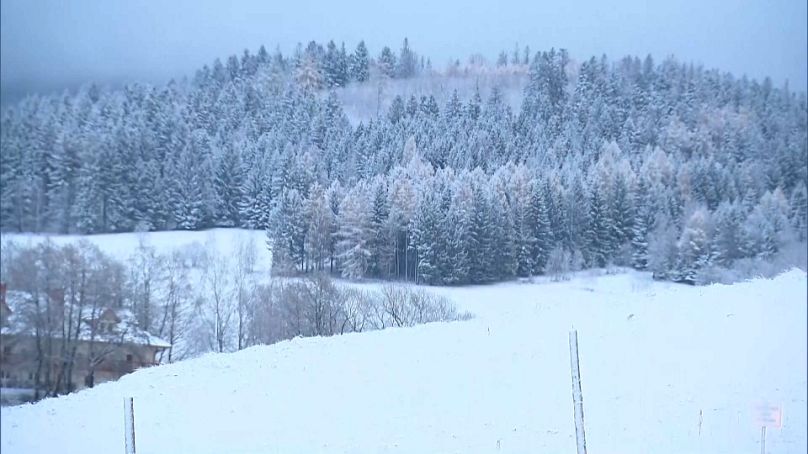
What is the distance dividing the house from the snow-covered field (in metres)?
1.33

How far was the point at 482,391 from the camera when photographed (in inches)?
436

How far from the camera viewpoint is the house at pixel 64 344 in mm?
11711

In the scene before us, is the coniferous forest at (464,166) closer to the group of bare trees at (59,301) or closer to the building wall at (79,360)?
the group of bare trees at (59,301)

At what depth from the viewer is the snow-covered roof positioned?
11.3 metres

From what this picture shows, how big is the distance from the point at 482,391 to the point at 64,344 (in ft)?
25.8

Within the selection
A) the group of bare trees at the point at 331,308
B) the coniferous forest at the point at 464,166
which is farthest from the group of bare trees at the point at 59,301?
the group of bare trees at the point at 331,308

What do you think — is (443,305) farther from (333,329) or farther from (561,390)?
(561,390)

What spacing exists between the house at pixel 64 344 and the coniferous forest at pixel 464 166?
1.86 m

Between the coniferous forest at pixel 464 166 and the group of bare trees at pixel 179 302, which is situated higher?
the coniferous forest at pixel 464 166

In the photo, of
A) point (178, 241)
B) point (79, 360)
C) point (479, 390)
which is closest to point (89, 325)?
point (79, 360)

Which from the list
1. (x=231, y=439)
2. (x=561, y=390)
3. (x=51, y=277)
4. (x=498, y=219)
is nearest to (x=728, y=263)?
(x=498, y=219)

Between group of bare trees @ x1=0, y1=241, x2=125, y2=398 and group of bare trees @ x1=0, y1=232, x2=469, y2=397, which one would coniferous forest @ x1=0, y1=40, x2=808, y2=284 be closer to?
group of bare trees @ x1=0, y1=232, x2=469, y2=397

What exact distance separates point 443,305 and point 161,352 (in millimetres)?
6698

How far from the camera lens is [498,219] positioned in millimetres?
16094
